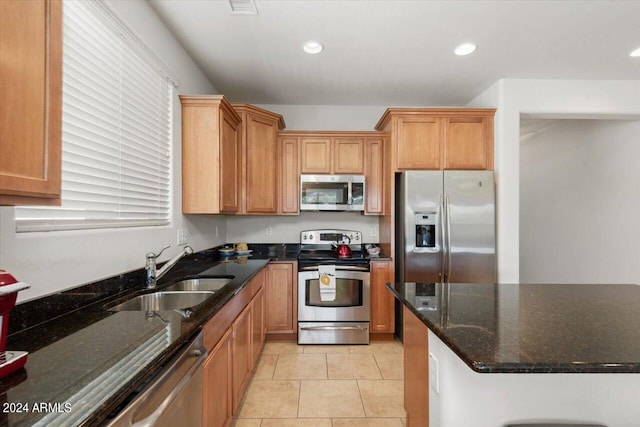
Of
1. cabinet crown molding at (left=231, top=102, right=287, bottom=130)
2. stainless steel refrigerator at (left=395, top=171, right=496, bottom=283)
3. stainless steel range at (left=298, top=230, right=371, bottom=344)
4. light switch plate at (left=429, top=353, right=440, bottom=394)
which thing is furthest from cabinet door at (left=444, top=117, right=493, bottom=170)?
light switch plate at (left=429, top=353, right=440, bottom=394)

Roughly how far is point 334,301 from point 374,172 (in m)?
1.55

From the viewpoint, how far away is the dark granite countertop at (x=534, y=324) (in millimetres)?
765

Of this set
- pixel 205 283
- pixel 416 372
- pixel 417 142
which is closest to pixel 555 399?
pixel 416 372

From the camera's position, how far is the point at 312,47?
95.8 inches

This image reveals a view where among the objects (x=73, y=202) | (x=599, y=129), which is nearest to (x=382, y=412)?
(x=73, y=202)

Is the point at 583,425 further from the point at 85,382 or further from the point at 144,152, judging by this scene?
the point at 144,152

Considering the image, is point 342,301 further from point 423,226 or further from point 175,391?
point 175,391

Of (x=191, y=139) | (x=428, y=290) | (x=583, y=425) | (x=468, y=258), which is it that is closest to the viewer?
(x=583, y=425)

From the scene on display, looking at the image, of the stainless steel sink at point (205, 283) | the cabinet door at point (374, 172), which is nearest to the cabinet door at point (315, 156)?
the cabinet door at point (374, 172)

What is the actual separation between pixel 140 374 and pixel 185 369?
0.35 meters

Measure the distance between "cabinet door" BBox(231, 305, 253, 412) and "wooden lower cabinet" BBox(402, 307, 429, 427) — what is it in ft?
3.47

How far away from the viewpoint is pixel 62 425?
0.59 metres

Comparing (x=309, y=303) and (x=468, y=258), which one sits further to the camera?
(x=309, y=303)

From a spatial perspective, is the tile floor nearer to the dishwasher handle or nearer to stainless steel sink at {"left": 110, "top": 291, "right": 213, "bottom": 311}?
stainless steel sink at {"left": 110, "top": 291, "right": 213, "bottom": 311}
